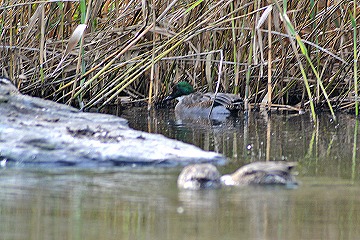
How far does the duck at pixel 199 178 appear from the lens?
4.51 m

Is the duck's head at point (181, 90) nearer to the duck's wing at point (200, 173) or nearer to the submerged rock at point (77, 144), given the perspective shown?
the submerged rock at point (77, 144)

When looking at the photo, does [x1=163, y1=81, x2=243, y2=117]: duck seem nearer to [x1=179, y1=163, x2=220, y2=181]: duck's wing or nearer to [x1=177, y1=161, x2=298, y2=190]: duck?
[x1=177, y1=161, x2=298, y2=190]: duck

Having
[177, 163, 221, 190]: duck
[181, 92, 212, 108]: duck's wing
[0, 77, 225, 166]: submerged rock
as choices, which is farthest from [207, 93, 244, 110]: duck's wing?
[177, 163, 221, 190]: duck

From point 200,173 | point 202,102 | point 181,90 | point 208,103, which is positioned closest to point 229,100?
point 208,103

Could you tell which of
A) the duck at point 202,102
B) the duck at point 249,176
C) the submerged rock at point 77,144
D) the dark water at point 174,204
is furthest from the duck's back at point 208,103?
the duck at point 249,176

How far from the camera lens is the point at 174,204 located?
415cm

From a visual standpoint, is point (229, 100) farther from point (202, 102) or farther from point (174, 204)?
point (174, 204)

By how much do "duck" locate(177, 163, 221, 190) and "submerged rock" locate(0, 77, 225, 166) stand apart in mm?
741

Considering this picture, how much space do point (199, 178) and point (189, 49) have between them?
5536 millimetres

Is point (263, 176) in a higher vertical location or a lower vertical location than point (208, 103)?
lower

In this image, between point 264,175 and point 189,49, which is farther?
point 189,49

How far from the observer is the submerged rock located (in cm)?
534

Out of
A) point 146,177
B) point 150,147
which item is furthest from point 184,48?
point 146,177

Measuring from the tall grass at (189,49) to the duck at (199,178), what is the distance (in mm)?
3953
